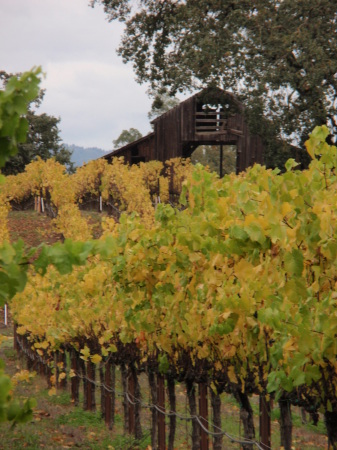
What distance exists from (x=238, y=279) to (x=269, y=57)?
78.3 feet

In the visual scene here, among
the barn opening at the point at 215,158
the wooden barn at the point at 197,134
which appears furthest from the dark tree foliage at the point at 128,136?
the wooden barn at the point at 197,134

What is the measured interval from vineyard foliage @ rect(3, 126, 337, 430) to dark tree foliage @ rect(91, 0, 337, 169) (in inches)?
763

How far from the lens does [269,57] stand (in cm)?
2783

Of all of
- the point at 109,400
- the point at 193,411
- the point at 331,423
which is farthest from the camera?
the point at 109,400

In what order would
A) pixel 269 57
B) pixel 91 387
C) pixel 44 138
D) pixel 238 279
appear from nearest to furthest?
pixel 238 279 → pixel 91 387 → pixel 269 57 → pixel 44 138

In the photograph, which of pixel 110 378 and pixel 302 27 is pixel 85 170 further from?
pixel 110 378

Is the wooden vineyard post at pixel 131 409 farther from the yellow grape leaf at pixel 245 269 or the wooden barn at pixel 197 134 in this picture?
the wooden barn at pixel 197 134

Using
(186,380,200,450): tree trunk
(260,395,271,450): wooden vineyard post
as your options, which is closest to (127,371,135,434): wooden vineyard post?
(186,380,200,450): tree trunk

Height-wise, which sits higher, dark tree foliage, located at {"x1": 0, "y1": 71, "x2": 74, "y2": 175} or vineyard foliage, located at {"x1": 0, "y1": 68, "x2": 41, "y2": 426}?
dark tree foliage, located at {"x1": 0, "y1": 71, "x2": 74, "y2": 175}

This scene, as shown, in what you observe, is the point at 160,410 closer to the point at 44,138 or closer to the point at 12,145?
the point at 12,145

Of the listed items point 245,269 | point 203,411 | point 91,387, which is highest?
point 245,269

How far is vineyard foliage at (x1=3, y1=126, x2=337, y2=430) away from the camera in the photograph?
4.14 m

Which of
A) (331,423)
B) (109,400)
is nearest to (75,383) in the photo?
(109,400)

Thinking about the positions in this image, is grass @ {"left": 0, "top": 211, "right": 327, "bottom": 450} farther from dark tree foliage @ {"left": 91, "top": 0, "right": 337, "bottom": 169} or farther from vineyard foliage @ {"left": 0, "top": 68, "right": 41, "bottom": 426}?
dark tree foliage @ {"left": 91, "top": 0, "right": 337, "bottom": 169}
